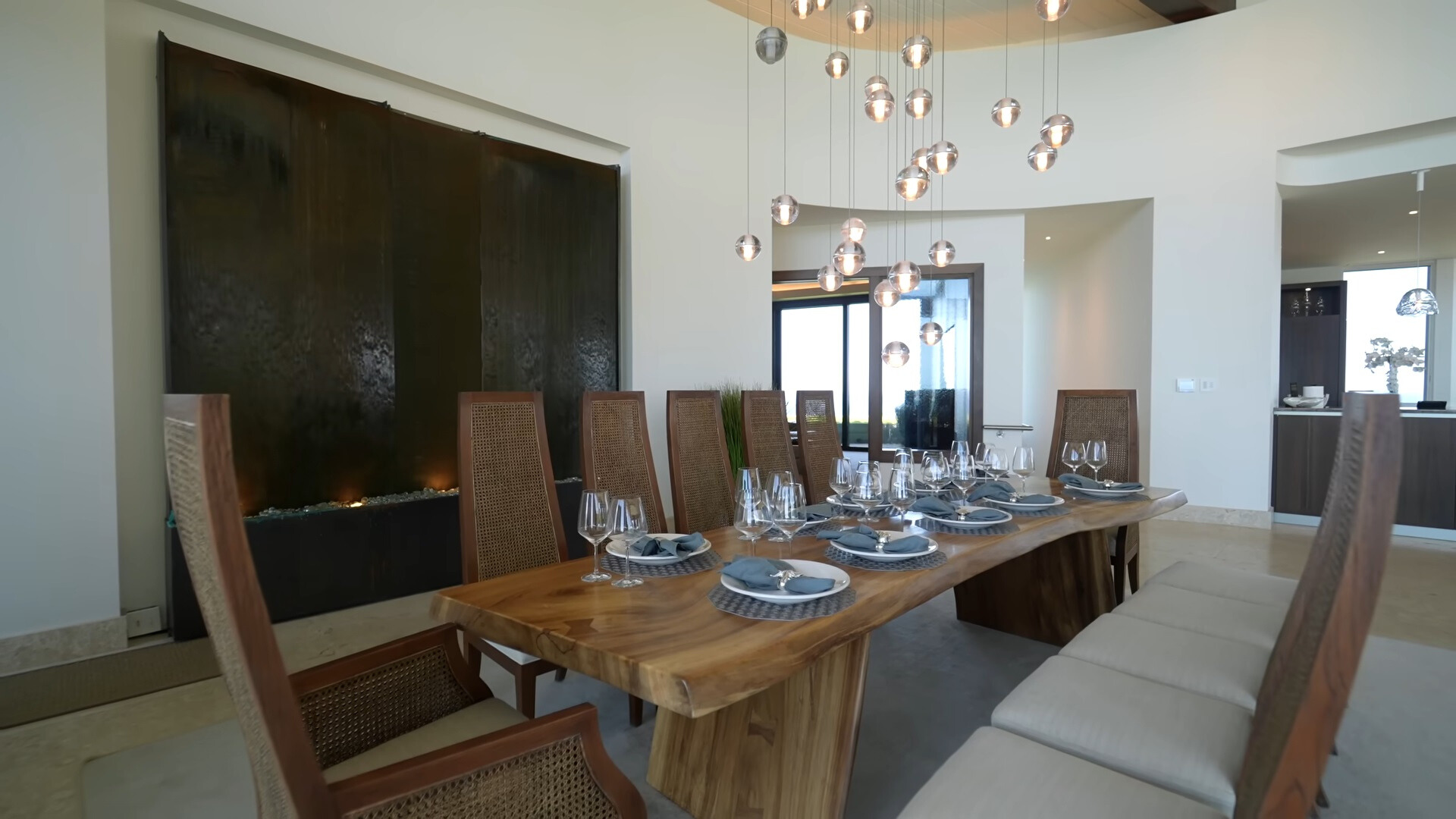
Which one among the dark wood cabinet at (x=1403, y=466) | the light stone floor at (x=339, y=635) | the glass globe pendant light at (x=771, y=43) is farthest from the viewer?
the dark wood cabinet at (x=1403, y=466)

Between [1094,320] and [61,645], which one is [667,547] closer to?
[61,645]

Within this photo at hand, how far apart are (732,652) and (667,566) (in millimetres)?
569

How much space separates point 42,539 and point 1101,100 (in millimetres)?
7296

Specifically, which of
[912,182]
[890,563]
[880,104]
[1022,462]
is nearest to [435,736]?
[890,563]

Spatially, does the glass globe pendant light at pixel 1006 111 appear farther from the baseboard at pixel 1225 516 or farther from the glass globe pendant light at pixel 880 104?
the baseboard at pixel 1225 516

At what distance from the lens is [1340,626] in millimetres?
711

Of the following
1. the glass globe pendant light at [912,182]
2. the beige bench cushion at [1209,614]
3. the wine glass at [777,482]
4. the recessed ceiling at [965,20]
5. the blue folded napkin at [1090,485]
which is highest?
the recessed ceiling at [965,20]

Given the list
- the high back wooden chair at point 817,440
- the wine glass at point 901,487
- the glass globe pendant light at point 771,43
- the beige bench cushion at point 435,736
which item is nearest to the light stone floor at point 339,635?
the beige bench cushion at point 435,736

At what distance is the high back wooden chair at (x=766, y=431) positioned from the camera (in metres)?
3.21

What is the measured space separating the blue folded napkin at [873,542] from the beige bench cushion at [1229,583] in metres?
1.05

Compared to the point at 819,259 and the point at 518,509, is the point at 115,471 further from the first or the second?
the point at 819,259

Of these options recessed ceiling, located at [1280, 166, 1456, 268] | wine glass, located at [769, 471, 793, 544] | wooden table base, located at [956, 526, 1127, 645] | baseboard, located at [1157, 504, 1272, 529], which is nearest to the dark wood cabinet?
baseboard, located at [1157, 504, 1272, 529]

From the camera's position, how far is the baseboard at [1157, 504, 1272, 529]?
548 centimetres

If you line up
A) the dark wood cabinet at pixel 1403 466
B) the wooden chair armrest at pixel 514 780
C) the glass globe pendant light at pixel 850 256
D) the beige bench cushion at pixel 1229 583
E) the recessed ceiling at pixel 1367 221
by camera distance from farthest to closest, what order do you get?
the recessed ceiling at pixel 1367 221 < the dark wood cabinet at pixel 1403 466 < the glass globe pendant light at pixel 850 256 < the beige bench cushion at pixel 1229 583 < the wooden chair armrest at pixel 514 780
